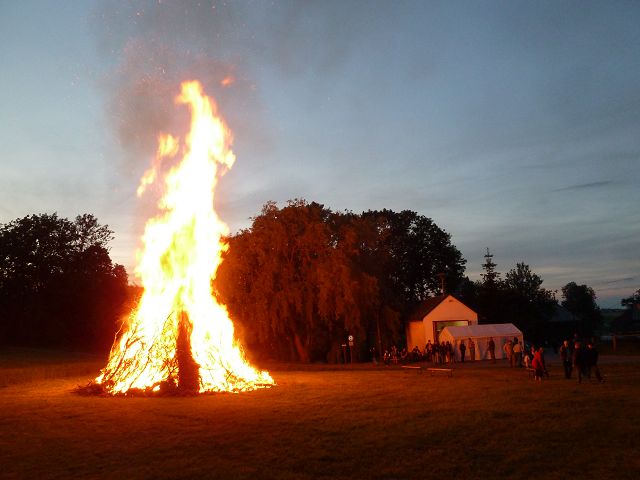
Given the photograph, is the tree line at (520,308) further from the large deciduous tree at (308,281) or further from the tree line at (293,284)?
the large deciduous tree at (308,281)

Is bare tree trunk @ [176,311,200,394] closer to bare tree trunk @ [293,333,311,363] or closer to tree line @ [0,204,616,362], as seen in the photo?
tree line @ [0,204,616,362]

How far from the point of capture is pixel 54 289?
69.1 meters

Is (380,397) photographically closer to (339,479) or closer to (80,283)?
(339,479)

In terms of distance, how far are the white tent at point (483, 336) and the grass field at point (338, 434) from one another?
20142 millimetres

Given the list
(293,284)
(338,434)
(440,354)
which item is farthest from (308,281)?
(338,434)

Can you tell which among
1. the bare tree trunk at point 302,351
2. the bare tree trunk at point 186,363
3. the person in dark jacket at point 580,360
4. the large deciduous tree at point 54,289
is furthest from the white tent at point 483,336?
the large deciduous tree at point 54,289

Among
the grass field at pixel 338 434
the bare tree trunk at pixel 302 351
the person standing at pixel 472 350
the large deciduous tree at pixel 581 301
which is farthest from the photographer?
the large deciduous tree at pixel 581 301

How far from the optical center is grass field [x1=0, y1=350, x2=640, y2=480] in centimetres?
906

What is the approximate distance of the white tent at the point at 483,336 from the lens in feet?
133

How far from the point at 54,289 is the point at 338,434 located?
66040mm

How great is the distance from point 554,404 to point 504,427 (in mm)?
4105

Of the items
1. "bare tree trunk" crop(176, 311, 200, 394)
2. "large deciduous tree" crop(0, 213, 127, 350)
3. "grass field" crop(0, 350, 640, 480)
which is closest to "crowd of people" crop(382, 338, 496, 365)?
"grass field" crop(0, 350, 640, 480)

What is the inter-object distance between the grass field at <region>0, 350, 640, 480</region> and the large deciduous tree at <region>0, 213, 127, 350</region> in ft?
165

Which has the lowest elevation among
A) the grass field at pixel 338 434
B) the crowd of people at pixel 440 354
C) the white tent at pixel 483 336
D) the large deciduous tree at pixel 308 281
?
the grass field at pixel 338 434
